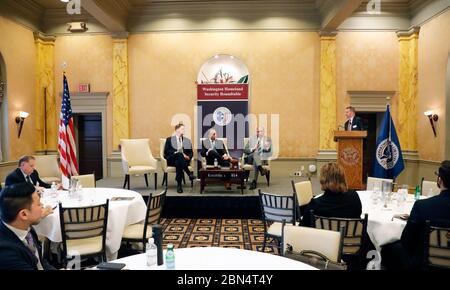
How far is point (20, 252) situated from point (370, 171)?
8.90 metres

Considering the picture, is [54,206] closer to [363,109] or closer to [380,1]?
[363,109]

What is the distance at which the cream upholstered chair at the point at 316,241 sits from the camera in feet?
7.45

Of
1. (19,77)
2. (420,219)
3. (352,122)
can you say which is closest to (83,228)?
(420,219)

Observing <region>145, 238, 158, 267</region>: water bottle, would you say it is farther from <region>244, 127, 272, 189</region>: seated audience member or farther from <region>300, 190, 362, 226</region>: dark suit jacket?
<region>244, 127, 272, 189</region>: seated audience member

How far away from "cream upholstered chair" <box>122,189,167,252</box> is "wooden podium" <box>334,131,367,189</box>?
11.8ft

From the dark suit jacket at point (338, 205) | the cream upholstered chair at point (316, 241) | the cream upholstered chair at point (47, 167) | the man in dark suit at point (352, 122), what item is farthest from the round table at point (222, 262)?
the cream upholstered chair at point (47, 167)

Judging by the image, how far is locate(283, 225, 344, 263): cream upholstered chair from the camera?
2270 mm

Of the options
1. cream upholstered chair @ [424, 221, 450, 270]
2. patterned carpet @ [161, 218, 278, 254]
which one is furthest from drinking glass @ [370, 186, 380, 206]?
patterned carpet @ [161, 218, 278, 254]

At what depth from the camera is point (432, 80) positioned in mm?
7621

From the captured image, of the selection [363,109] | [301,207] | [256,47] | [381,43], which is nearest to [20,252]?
[301,207]

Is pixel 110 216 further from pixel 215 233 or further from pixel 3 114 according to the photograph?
pixel 3 114

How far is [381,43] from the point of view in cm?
861

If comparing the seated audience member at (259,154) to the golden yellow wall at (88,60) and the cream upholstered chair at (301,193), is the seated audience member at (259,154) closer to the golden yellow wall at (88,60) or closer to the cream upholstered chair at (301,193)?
the cream upholstered chair at (301,193)

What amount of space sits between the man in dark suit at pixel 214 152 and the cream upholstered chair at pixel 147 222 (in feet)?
11.0
